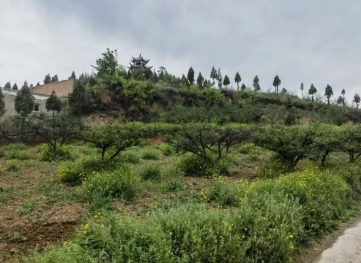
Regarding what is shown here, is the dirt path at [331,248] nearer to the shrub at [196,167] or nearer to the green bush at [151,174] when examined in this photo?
the shrub at [196,167]

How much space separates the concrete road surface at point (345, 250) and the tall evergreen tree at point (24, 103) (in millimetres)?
19408

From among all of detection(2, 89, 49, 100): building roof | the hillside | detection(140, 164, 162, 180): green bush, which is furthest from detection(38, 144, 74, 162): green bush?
detection(2, 89, 49, 100): building roof

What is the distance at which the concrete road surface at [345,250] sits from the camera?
14.7ft

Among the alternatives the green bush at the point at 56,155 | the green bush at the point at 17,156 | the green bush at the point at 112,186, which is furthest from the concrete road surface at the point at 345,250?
the green bush at the point at 17,156

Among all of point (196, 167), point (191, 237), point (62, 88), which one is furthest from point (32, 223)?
point (62, 88)

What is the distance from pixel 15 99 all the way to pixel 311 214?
20.1 metres

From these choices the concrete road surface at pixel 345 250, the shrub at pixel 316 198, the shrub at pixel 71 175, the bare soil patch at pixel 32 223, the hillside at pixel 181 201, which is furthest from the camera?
the shrub at pixel 71 175

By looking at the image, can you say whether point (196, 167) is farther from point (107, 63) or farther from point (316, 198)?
point (107, 63)

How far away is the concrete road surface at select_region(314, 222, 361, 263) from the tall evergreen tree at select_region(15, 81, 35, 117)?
63.7ft

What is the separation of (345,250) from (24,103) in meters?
20.0

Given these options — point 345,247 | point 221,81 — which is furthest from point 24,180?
point 221,81

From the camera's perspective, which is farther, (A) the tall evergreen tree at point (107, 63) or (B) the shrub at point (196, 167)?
(A) the tall evergreen tree at point (107, 63)

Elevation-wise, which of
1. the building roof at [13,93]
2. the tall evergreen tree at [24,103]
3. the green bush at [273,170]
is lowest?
the green bush at [273,170]

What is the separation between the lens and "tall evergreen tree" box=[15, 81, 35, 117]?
1973cm
